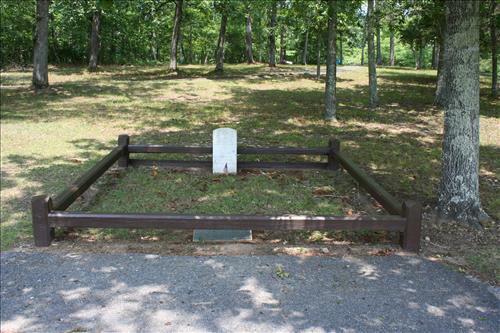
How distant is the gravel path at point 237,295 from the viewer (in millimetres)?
3957

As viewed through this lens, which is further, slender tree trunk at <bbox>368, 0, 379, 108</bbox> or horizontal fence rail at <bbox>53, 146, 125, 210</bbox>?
slender tree trunk at <bbox>368, 0, 379, 108</bbox>

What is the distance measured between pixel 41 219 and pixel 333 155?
522 centimetres

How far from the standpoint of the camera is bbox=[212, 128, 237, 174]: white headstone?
8.59 meters

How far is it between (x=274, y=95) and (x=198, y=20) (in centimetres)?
2518

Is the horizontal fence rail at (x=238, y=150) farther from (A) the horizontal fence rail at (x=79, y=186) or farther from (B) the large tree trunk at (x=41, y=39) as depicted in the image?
(B) the large tree trunk at (x=41, y=39)

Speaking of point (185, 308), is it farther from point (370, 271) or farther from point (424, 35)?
point (424, 35)

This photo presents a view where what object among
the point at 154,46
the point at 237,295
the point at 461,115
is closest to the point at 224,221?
the point at 237,295

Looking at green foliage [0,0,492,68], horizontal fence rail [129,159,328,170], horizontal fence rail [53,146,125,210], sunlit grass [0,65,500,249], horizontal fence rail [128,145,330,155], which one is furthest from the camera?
green foliage [0,0,492,68]

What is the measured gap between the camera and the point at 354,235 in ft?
19.9

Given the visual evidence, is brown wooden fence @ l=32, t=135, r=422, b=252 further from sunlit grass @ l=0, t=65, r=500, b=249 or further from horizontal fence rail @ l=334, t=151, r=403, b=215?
sunlit grass @ l=0, t=65, r=500, b=249

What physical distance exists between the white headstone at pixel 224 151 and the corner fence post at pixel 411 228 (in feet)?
12.7

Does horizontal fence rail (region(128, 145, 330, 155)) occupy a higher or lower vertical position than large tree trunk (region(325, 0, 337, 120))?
lower

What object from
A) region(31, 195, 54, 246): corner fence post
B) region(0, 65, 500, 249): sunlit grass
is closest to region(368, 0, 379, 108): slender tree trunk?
region(0, 65, 500, 249): sunlit grass

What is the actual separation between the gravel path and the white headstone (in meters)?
3.67
